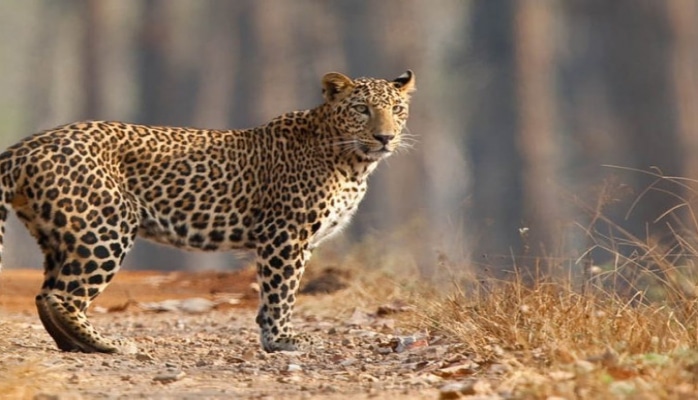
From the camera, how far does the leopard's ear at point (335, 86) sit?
10625mm

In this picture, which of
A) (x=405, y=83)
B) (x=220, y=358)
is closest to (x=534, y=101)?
(x=405, y=83)

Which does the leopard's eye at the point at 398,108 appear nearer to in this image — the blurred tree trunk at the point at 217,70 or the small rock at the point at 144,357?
→ the small rock at the point at 144,357

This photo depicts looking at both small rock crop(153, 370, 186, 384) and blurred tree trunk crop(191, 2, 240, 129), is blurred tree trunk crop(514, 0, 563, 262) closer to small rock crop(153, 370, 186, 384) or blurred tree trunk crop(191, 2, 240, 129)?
blurred tree trunk crop(191, 2, 240, 129)

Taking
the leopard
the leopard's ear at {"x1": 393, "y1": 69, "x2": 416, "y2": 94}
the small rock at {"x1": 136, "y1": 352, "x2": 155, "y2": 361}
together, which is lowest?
the small rock at {"x1": 136, "y1": 352, "x2": 155, "y2": 361}

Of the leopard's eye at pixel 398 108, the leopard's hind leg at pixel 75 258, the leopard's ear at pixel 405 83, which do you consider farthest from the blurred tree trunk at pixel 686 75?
the leopard's hind leg at pixel 75 258

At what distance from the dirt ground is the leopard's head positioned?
1213 mm

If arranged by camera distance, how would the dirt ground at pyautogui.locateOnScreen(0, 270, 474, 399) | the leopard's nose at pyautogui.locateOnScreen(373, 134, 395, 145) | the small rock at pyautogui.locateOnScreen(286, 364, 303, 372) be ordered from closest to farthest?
the dirt ground at pyautogui.locateOnScreen(0, 270, 474, 399) < the small rock at pyautogui.locateOnScreen(286, 364, 303, 372) < the leopard's nose at pyautogui.locateOnScreen(373, 134, 395, 145)

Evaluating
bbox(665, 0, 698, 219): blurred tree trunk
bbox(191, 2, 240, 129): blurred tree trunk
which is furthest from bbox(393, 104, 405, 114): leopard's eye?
bbox(191, 2, 240, 129): blurred tree trunk

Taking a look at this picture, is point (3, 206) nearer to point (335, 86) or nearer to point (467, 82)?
point (335, 86)

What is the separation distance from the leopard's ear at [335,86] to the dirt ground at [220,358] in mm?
1580

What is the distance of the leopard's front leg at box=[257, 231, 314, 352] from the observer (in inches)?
400

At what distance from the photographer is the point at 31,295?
15.0 m

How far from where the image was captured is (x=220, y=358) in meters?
9.59

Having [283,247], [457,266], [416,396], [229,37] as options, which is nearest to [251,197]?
[283,247]
